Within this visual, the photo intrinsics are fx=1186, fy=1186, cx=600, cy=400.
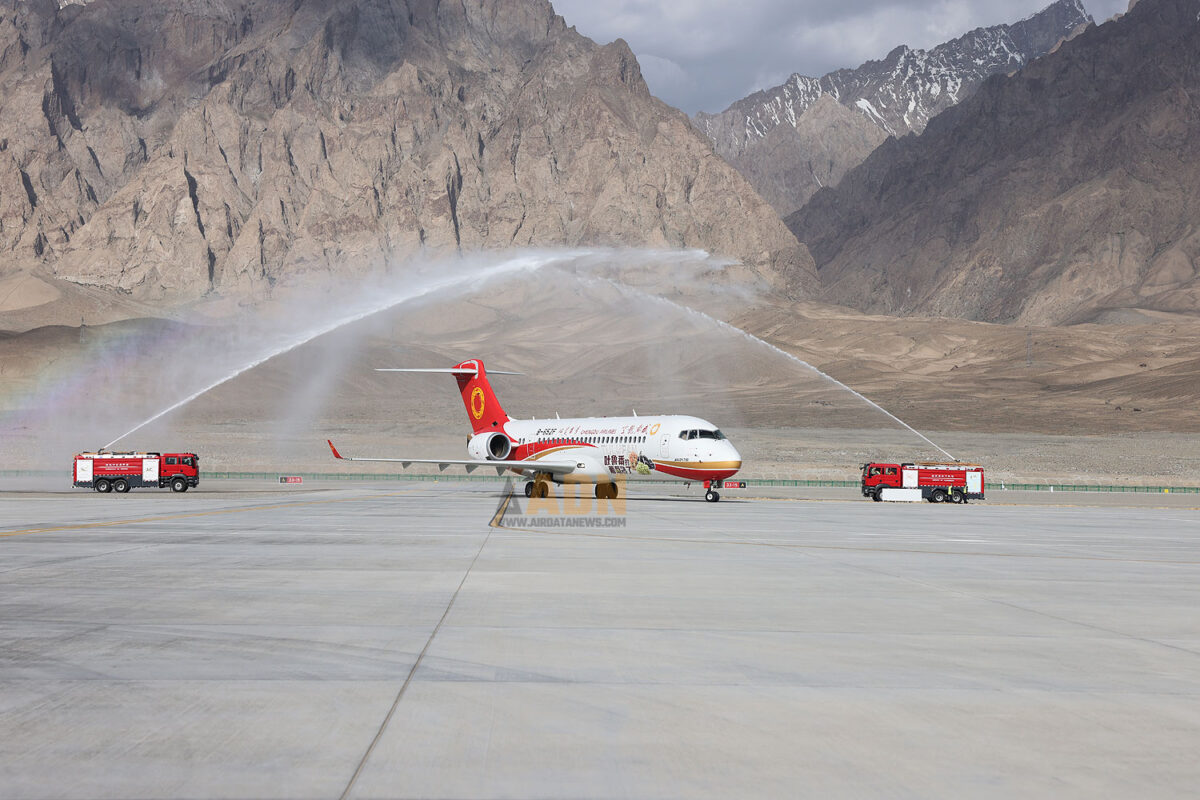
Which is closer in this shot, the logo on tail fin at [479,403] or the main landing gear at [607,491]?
the main landing gear at [607,491]

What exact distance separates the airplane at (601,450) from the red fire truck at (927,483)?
9.77 meters

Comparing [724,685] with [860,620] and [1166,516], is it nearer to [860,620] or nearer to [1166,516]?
[860,620]

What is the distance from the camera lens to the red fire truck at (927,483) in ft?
185

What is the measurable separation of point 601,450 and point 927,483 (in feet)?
56.4

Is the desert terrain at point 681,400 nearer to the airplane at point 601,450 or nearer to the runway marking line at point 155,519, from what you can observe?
the airplane at point 601,450

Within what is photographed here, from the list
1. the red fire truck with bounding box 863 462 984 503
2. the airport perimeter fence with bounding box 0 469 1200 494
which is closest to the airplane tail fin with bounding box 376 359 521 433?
the airport perimeter fence with bounding box 0 469 1200 494

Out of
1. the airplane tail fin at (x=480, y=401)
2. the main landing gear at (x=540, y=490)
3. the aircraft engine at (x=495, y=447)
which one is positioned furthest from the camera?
the airplane tail fin at (x=480, y=401)

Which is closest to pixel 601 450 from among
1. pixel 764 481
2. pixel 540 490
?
pixel 540 490

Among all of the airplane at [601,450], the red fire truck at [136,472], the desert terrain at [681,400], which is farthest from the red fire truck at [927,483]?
the red fire truck at [136,472]

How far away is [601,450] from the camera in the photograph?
51.3 m

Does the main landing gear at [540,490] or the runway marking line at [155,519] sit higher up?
the main landing gear at [540,490]

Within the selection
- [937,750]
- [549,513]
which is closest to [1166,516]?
[549,513]

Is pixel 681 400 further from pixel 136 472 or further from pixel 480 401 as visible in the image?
pixel 136 472

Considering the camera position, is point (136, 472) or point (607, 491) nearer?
point (607, 491)
